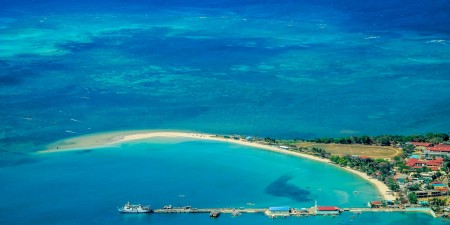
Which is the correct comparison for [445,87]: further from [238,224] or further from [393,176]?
[238,224]

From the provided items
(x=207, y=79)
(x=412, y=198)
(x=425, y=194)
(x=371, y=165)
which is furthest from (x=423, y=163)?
(x=207, y=79)

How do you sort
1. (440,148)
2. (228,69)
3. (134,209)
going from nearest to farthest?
1. (134,209)
2. (440,148)
3. (228,69)

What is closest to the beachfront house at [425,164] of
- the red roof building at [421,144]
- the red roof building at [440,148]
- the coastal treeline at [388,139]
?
the red roof building at [440,148]

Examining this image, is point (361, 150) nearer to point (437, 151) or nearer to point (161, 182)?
point (437, 151)

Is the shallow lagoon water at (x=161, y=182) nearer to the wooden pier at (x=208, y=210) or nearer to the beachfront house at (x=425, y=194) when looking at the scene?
the wooden pier at (x=208, y=210)

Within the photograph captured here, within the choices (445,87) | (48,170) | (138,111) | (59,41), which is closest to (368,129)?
(445,87)

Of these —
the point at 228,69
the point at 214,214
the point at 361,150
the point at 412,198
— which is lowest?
the point at 214,214

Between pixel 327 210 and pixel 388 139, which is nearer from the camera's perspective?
pixel 327 210
